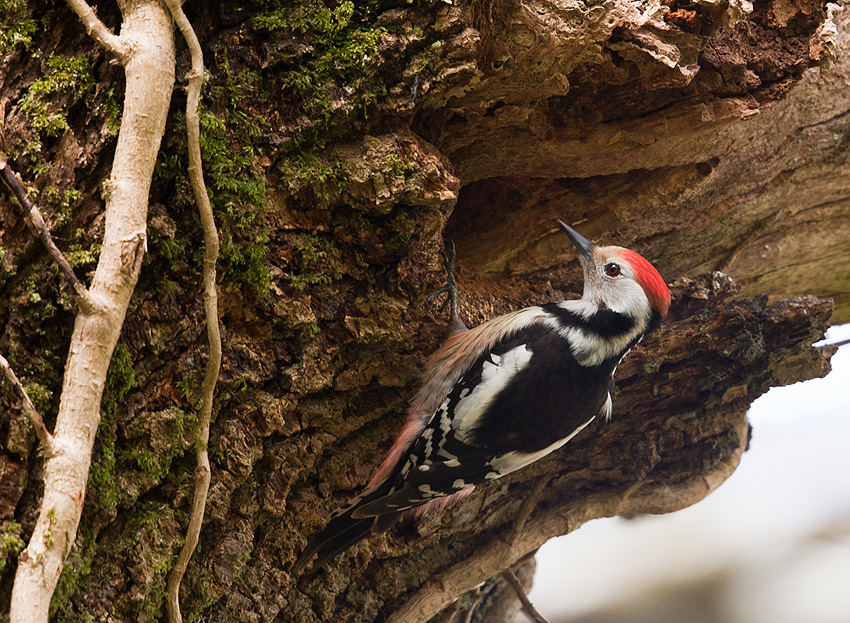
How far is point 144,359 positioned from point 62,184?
1.43ft

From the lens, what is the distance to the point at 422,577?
7.75 ft

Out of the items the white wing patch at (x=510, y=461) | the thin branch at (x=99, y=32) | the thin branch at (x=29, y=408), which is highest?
the thin branch at (x=99, y=32)

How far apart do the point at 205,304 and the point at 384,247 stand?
0.55 m

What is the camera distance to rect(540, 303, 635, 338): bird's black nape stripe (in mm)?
2307

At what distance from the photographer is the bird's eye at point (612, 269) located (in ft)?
7.70

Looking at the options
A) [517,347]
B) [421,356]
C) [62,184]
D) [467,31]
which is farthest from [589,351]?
[62,184]

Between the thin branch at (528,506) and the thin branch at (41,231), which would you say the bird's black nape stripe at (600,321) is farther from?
the thin branch at (41,231)

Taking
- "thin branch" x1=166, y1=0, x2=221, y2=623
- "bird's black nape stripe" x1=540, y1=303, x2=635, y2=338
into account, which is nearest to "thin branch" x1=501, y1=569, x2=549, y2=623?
"bird's black nape stripe" x1=540, y1=303, x2=635, y2=338

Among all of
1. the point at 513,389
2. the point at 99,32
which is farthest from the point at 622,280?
the point at 99,32

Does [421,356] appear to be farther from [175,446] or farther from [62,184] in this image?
[62,184]

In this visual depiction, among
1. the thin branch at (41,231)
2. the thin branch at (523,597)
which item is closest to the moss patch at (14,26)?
the thin branch at (41,231)

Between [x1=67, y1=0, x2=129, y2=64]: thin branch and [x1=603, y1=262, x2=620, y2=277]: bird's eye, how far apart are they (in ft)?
5.35

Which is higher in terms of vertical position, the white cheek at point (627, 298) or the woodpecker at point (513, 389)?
the white cheek at point (627, 298)

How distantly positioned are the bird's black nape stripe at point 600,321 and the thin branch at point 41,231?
1512 millimetres
